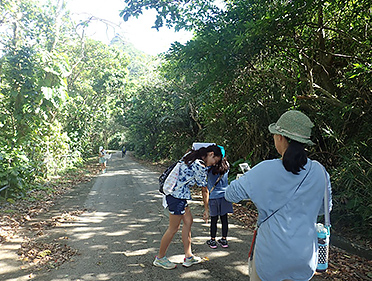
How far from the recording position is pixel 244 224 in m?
6.59

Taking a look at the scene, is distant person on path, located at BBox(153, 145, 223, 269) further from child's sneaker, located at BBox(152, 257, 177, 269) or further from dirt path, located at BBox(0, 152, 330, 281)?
dirt path, located at BBox(0, 152, 330, 281)

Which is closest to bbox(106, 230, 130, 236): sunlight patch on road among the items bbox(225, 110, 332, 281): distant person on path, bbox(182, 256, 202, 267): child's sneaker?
bbox(182, 256, 202, 267): child's sneaker

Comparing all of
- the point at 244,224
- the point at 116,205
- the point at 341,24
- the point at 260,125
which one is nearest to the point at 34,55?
the point at 116,205

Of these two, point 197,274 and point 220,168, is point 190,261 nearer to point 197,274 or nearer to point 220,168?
point 197,274

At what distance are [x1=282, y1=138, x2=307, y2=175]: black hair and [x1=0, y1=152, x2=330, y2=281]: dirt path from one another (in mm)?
2646

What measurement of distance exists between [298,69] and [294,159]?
21.2ft

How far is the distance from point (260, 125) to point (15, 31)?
1034cm

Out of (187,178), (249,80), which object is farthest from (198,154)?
(249,80)

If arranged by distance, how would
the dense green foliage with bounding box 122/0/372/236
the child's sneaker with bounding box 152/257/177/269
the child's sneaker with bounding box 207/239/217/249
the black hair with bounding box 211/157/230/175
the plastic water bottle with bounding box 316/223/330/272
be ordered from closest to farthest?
the plastic water bottle with bounding box 316/223/330/272 → the child's sneaker with bounding box 152/257/177/269 → the black hair with bounding box 211/157/230/175 → the child's sneaker with bounding box 207/239/217/249 → the dense green foliage with bounding box 122/0/372/236

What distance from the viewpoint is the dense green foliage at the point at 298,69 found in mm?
5492

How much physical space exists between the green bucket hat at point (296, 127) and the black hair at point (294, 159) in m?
0.07

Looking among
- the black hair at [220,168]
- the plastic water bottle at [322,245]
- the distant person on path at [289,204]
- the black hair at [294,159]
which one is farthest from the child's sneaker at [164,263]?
the black hair at [294,159]

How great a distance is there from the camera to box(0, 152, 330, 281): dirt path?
3.97 m

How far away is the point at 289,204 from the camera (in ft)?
6.18
